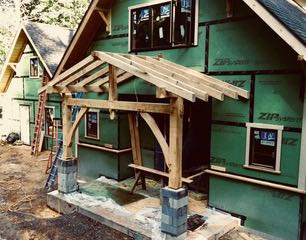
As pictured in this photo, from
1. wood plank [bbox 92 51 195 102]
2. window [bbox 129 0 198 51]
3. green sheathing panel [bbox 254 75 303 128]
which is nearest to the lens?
wood plank [bbox 92 51 195 102]

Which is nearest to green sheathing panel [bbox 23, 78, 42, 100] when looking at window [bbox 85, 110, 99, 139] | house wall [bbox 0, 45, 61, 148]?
house wall [bbox 0, 45, 61, 148]

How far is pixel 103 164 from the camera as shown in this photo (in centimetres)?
1102

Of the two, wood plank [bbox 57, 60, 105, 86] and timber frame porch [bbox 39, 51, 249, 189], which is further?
wood plank [bbox 57, 60, 105, 86]

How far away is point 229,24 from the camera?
7406 mm

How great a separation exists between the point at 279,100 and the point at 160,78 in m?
2.78

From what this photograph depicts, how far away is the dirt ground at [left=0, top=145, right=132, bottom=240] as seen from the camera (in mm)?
7184

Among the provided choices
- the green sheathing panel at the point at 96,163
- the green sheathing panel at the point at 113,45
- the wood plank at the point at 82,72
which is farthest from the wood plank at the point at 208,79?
the green sheathing panel at the point at 96,163

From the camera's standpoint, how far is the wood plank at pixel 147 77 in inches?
226

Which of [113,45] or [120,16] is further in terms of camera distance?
[113,45]

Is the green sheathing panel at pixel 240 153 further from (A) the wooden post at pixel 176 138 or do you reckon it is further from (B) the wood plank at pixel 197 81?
(A) the wooden post at pixel 176 138

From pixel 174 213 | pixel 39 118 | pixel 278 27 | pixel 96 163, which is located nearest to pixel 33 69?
pixel 39 118

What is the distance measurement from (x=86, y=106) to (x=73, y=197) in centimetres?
274

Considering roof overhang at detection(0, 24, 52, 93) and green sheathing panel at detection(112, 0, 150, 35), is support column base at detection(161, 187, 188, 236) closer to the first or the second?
green sheathing panel at detection(112, 0, 150, 35)

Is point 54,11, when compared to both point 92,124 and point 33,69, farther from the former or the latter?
point 92,124
